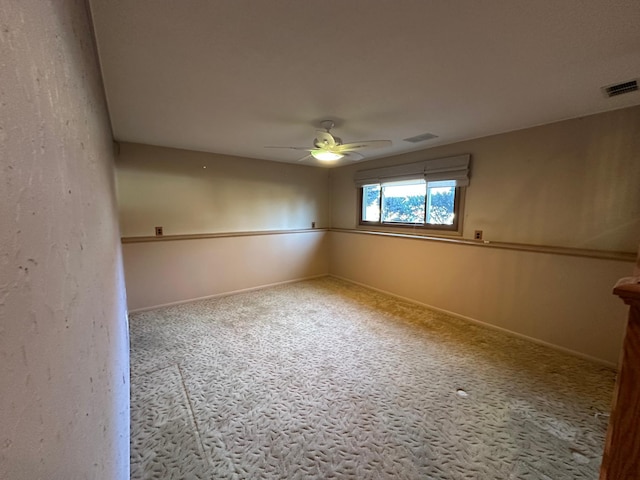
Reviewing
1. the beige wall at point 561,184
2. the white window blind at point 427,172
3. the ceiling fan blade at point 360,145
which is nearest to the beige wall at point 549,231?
the beige wall at point 561,184

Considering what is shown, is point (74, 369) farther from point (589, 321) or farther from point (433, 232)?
point (433, 232)

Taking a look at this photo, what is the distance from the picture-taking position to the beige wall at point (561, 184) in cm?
218

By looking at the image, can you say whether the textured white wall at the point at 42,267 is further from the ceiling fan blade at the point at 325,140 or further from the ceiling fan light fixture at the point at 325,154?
the ceiling fan light fixture at the point at 325,154

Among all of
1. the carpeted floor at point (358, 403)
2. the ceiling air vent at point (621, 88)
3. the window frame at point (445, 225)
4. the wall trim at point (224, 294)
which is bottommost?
the carpeted floor at point (358, 403)

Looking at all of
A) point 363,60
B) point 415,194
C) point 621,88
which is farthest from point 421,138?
point 363,60

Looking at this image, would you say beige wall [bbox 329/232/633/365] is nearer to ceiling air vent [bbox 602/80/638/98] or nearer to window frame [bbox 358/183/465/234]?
window frame [bbox 358/183/465/234]

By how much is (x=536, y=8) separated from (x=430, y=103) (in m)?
0.96

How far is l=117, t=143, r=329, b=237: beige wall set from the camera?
326 centimetres

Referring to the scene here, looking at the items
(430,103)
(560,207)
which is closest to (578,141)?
(560,207)

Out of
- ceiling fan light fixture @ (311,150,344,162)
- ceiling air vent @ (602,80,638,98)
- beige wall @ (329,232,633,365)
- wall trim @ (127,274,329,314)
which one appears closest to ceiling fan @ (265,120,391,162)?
ceiling fan light fixture @ (311,150,344,162)

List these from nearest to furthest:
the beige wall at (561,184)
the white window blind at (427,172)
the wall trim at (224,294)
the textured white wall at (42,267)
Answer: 1. the textured white wall at (42,267)
2. the beige wall at (561,184)
3. the white window blind at (427,172)
4. the wall trim at (224,294)

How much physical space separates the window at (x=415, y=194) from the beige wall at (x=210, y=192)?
103 cm

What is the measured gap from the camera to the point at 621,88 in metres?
1.83

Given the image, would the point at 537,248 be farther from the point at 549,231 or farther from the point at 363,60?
the point at 363,60
